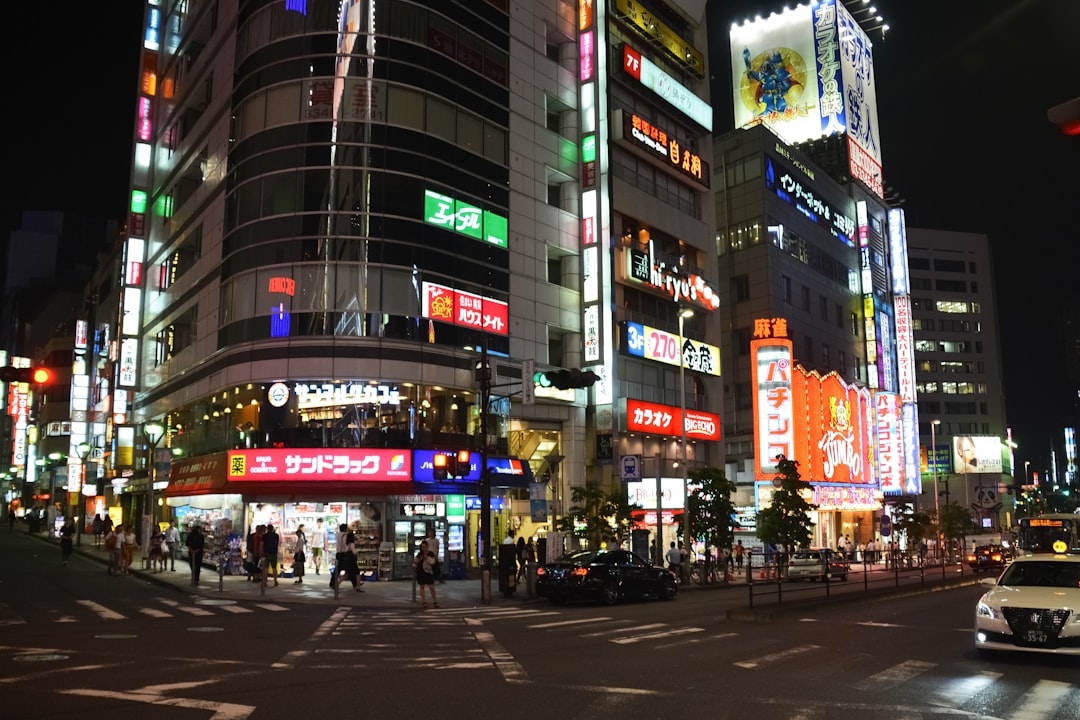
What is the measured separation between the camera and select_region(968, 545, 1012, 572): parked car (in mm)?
44125

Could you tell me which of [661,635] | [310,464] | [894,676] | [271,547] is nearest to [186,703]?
[894,676]

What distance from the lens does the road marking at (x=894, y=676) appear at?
38.2 ft

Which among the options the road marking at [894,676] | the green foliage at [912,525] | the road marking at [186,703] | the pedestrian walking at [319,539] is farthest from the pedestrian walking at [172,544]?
the green foliage at [912,525]

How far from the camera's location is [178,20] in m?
54.2

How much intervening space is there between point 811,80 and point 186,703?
8588 cm

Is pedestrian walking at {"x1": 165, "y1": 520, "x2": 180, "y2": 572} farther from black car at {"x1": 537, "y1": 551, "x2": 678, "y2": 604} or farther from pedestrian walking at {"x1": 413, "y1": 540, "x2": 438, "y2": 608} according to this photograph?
black car at {"x1": 537, "y1": 551, "x2": 678, "y2": 604}

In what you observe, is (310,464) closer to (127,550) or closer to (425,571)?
(127,550)

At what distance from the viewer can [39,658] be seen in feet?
44.6

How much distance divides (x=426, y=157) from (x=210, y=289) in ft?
39.8

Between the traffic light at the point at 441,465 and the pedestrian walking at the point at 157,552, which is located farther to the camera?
the pedestrian walking at the point at 157,552

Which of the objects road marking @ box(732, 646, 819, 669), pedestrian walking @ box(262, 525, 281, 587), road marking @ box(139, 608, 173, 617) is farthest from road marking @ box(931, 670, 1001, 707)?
pedestrian walking @ box(262, 525, 281, 587)

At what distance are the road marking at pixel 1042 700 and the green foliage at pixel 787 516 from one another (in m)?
27.6

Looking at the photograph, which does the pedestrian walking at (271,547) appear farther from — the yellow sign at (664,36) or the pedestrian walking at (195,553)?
the yellow sign at (664,36)

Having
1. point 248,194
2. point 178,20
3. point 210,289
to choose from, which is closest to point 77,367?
point 178,20
